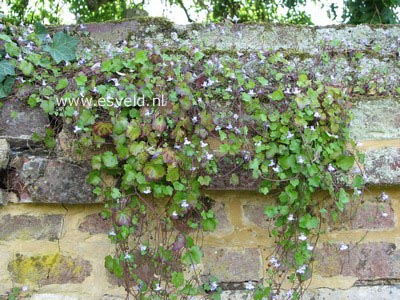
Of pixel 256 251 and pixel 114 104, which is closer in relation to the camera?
pixel 114 104

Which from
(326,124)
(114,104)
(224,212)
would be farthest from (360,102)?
(114,104)

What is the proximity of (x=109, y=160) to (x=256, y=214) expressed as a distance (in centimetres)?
60

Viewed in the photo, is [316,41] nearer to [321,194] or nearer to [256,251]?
[321,194]

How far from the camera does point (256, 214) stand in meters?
1.96

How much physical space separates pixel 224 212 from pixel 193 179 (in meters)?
0.24

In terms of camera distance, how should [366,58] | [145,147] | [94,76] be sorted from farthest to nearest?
[366,58]
[94,76]
[145,147]

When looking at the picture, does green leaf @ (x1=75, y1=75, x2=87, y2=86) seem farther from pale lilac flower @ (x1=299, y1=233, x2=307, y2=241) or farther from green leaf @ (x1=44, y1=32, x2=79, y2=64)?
pale lilac flower @ (x1=299, y1=233, x2=307, y2=241)

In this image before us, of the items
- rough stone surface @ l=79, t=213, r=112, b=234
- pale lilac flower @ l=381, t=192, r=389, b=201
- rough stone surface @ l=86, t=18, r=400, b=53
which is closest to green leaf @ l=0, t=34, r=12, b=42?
rough stone surface @ l=86, t=18, r=400, b=53

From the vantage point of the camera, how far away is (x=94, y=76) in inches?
75.4

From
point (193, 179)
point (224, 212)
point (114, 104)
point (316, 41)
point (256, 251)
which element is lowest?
point (256, 251)

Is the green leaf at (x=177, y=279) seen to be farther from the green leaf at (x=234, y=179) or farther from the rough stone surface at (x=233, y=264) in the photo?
the green leaf at (x=234, y=179)

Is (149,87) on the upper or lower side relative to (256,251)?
upper

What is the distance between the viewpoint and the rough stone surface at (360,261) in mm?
1969

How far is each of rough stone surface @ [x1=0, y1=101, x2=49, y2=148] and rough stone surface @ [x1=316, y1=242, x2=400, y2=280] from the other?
1182 millimetres
